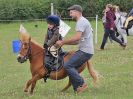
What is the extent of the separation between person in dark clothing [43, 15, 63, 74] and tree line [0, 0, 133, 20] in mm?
27333

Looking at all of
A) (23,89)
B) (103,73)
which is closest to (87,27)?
(23,89)

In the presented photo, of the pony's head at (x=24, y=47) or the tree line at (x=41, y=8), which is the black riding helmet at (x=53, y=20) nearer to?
the pony's head at (x=24, y=47)

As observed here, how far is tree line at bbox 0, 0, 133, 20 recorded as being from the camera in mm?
39500

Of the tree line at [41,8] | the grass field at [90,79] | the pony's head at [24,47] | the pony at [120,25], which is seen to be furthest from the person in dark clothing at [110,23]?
the tree line at [41,8]

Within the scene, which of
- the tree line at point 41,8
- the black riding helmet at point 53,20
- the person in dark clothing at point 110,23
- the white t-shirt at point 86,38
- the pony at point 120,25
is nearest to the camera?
the white t-shirt at point 86,38

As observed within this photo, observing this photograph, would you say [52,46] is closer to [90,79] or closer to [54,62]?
[54,62]

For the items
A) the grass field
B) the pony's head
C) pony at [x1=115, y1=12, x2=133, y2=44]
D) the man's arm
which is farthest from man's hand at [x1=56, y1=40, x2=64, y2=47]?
pony at [x1=115, y1=12, x2=133, y2=44]

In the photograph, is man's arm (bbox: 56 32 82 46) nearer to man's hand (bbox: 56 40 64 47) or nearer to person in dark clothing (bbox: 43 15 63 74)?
man's hand (bbox: 56 40 64 47)

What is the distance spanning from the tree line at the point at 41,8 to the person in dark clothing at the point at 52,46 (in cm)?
2733

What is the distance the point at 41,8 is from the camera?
41344 mm

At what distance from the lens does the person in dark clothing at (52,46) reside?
37.2ft

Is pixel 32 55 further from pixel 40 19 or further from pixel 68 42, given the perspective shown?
pixel 40 19

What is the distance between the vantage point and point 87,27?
11.2 meters

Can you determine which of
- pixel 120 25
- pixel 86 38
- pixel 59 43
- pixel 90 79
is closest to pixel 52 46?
pixel 59 43
